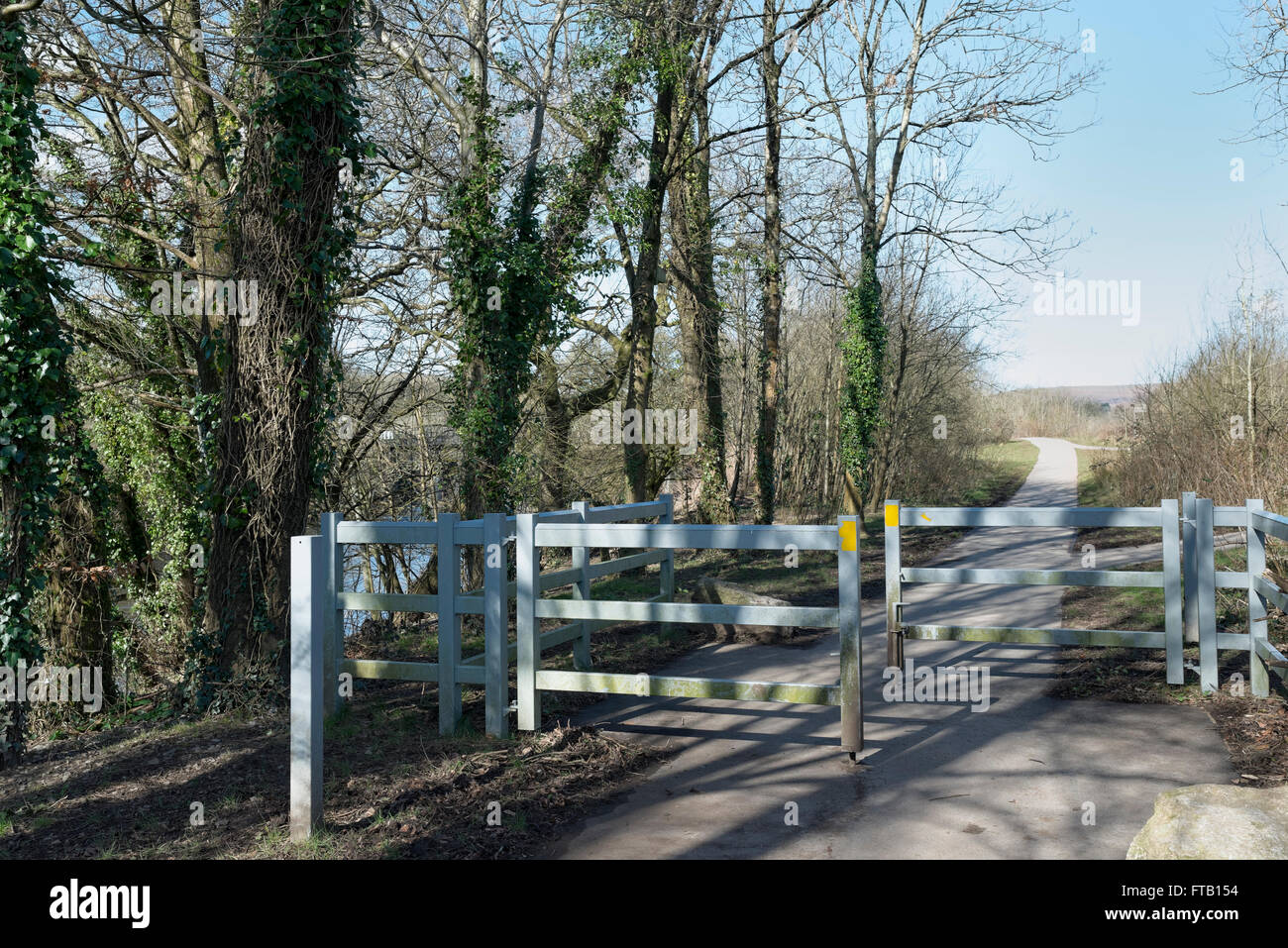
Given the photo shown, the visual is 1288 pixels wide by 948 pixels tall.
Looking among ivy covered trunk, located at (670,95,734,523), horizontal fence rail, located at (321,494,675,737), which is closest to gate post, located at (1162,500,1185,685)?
horizontal fence rail, located at (321,494,675,737)

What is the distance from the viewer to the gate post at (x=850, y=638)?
6195mm

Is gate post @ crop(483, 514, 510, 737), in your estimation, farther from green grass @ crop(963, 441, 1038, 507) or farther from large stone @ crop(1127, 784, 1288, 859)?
green grass @ crop(963, 441, 1038, 507)

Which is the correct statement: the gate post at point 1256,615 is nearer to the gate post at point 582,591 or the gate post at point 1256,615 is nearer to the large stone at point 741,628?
the large stone at point 741,628

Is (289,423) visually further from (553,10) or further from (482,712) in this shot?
(553,10)

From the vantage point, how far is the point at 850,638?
6.23 metres

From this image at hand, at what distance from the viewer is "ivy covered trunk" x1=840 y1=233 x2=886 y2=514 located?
20.8m

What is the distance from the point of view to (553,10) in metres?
15.4

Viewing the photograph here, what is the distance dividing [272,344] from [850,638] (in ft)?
17.8

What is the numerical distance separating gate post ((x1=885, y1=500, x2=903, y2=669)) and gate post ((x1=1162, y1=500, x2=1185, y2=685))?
2.11 m

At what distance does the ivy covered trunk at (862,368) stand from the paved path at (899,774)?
12.0 m

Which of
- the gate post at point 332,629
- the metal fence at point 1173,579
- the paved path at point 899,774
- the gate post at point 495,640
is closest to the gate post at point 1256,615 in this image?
the metal fence at point 1173,579

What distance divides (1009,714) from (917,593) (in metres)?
6.21

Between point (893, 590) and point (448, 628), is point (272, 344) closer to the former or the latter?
point (448, 628)
